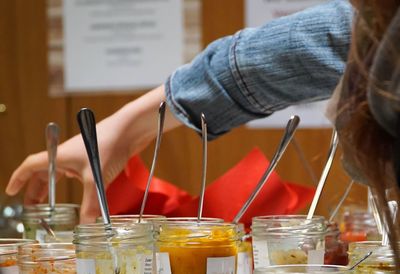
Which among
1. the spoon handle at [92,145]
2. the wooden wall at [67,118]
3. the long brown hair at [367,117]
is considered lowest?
the wooden wall at [67,118]

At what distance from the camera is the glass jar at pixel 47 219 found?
4.18 feet

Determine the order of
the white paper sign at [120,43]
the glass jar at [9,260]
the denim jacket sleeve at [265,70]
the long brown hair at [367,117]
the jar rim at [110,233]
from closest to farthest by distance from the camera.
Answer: the long brown hair at [367,117]
the jar rim at [110,233]
the glass jar at [9,260]
the denim jacket sleeve at [265,70]
the white paper sign at [120,43]

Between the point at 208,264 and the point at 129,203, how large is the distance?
1.79 ft

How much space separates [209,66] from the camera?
1363mm

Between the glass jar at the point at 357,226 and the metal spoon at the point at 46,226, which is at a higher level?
the metal spoon at the point at 46,226

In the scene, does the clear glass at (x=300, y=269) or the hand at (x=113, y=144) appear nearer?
the clear glass at (x=300, y=269)

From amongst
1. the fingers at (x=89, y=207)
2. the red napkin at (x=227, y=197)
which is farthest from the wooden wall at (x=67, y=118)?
the fingers at (x=89, y=207)

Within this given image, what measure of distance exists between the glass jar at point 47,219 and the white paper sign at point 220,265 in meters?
0.44

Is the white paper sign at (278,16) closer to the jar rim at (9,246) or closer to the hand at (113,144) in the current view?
the hand at (113,144)

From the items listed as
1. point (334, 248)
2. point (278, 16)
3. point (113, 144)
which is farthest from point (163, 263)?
point (278, 16)

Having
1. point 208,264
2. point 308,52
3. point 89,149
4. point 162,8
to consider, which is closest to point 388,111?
point 208,264

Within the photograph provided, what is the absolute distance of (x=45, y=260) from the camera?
92cm

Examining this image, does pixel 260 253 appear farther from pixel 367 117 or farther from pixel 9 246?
pixel 367 117

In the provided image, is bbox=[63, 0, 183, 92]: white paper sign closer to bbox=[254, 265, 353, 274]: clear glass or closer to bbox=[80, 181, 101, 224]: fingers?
bbox=[80, 181, 101, 224]: fingers
